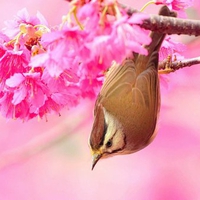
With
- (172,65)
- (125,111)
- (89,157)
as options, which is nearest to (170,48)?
(172,65)

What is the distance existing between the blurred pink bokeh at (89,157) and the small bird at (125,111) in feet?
2.84

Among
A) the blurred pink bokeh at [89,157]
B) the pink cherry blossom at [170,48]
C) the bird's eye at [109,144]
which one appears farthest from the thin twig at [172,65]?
the blurred pink bokeh at [89,157]

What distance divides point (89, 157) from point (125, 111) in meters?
1.00

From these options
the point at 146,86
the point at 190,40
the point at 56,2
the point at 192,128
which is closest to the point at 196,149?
the point at 192,128

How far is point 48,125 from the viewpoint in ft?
6.12

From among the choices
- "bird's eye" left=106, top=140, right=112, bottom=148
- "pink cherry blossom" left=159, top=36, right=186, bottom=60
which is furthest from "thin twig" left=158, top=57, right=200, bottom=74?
"bird's eye" left=106, top=140, right=112, bottom=148

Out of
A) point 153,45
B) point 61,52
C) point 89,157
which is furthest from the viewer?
point 89,157

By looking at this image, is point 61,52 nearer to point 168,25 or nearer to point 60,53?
point 60,53

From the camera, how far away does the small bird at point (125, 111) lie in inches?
29.8

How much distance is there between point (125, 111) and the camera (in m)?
0.78

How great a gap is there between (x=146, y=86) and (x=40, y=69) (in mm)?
167

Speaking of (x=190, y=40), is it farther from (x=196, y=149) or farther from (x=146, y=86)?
(x=146, y=86)

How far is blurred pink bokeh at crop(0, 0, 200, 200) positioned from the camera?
1.69m

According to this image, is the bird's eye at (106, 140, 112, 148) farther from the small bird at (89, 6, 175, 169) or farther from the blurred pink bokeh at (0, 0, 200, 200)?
the blurred pink bokeh at (0, 0, 200, 200)
